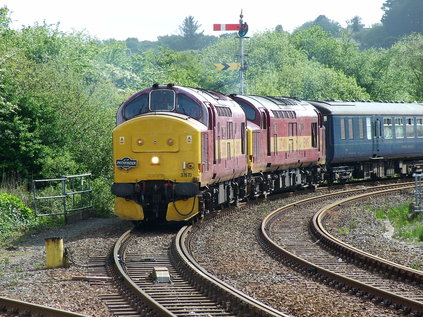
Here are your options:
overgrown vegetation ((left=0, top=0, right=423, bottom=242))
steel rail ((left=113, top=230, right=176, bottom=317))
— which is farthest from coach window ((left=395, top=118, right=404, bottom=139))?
steel rail ((left=113, top=230, right=176, bottom=317))

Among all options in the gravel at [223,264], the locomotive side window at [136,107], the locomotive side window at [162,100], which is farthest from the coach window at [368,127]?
the locomotive side window at [136,107]

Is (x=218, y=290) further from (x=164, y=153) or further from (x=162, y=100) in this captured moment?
(x=162, y=100)

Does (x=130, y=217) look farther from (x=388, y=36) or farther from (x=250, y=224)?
(x=388, y=36)

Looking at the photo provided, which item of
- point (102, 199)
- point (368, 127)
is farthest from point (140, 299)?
point (368, 127)

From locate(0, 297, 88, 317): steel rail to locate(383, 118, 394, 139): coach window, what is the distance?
27.8 meters

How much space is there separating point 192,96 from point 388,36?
519ft

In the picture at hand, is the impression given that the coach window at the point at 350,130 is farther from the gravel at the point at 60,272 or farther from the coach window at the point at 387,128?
the gravel at the point at 60,272

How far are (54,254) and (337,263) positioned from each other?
4.97 meters

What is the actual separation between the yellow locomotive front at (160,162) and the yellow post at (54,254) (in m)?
5.02

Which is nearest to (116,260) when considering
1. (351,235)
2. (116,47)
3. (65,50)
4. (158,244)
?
(158,244)

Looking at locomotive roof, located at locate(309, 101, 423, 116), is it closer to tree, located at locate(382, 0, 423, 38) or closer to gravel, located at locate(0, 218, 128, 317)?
gravel, located at locate(0, 218, 128, 317)

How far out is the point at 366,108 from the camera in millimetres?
36406

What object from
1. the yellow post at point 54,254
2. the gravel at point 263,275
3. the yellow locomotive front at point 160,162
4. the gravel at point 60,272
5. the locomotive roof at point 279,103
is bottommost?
the gravel at point 263,275

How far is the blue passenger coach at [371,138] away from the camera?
3450cm
